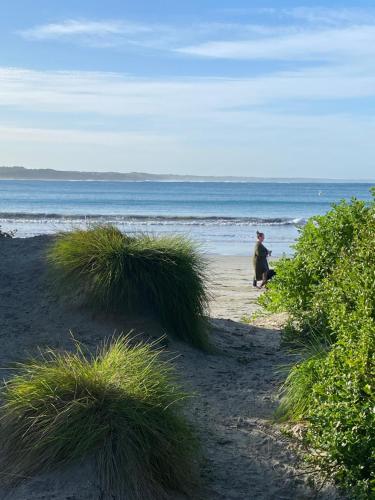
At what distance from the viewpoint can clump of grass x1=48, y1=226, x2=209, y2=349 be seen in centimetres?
826

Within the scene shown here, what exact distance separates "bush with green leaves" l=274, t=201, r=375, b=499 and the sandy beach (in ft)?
0.89

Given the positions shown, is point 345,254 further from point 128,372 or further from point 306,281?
point 128,372

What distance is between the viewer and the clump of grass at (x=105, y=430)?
4867mm

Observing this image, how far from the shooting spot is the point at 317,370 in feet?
19.2

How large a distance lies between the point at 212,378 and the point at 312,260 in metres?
1.66

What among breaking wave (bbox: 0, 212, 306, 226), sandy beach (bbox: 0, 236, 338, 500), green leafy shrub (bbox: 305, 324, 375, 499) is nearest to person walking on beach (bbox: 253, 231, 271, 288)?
sandy beach (bbox: 0, 236, 338, 500)

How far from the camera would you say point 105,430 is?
4.95 meters

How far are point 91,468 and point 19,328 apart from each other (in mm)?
3529

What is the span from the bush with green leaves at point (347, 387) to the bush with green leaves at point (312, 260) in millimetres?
1277

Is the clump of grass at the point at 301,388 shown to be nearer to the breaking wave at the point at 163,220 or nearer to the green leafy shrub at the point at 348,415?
the green leafy shrub at the point at 348,415

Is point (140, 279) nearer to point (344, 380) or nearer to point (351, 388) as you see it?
point (344, 380)

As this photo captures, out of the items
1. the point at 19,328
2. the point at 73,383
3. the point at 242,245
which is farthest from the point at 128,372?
the point at 242,245

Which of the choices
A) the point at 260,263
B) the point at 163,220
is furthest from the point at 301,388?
the point at 163,220

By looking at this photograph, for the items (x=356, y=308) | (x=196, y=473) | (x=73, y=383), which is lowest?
(x=196, y=473)
